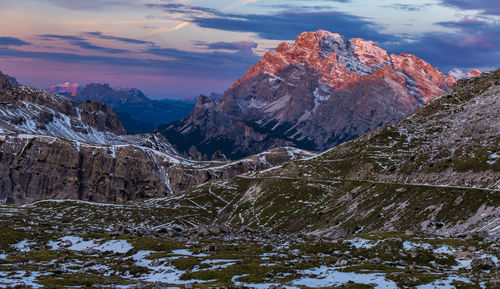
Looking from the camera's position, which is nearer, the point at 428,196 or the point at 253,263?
the point at 253,263

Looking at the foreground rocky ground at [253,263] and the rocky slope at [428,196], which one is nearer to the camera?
the foreground rocky ground at [253,263]

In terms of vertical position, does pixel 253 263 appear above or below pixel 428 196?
above

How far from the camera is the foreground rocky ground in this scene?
60.4 m

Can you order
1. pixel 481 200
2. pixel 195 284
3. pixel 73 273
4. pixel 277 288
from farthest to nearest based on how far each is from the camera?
pixel 481 200
pixel 73 273
pixel 195 284
pixel 277 288

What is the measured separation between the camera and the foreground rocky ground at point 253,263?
60375mm

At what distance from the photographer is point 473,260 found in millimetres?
66250

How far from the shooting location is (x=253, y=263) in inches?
2928

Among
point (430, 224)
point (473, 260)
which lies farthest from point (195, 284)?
point (430, 224)

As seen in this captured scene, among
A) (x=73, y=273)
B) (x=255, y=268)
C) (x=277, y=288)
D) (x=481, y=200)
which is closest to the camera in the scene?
(x=277, y=288)

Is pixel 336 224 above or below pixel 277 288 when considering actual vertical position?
below

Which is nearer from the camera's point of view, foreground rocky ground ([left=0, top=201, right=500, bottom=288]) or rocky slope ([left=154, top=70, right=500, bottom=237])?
foreground rocky ground ([left=0, top=201, right=500, bottom=288])

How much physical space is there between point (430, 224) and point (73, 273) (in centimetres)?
9127

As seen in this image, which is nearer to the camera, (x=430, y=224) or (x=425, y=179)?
(x=430, y=224)

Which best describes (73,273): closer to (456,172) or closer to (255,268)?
(255,268)
